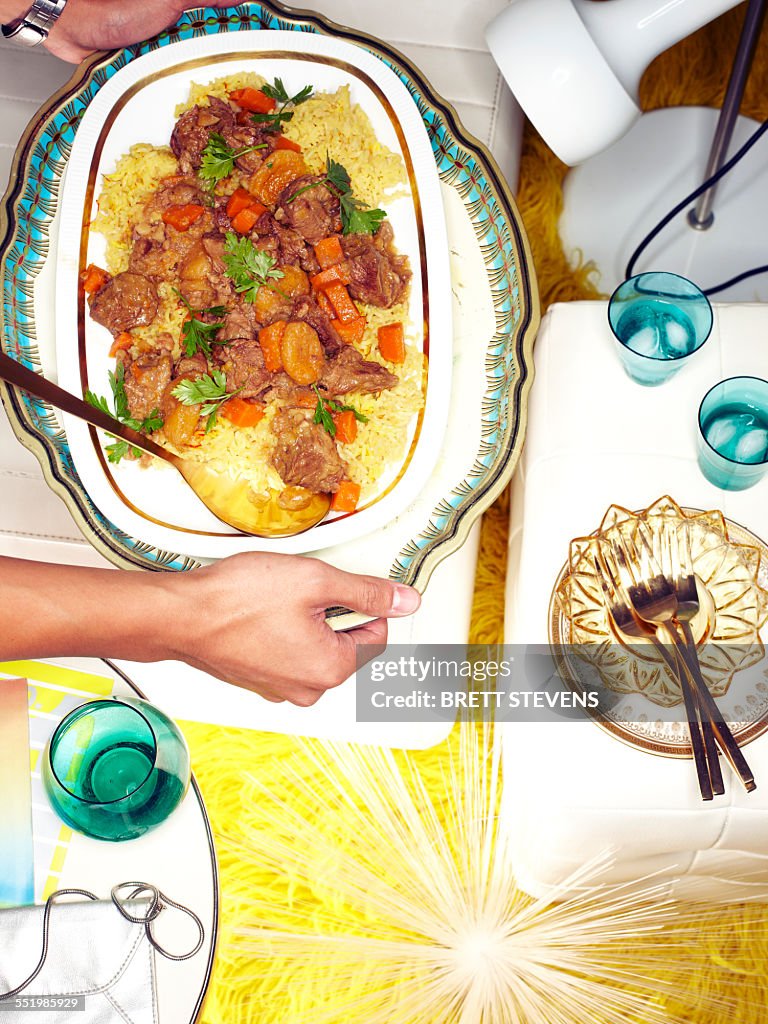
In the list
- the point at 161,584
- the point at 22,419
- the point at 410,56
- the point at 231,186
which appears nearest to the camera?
the point at 161,584

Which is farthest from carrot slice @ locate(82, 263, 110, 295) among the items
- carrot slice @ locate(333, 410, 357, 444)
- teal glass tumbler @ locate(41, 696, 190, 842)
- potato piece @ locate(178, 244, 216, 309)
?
teal glass tumbler @ locate(41, 696, 190, 842)

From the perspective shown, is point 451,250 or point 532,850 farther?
point 532,850

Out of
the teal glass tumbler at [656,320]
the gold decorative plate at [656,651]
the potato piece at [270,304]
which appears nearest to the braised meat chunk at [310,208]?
the potato piece at [270,304]

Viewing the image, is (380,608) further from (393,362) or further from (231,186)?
(231,186)

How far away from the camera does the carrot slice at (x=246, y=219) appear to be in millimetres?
1426

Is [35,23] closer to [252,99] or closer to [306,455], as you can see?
[252,99]

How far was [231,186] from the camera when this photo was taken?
1.44 meters

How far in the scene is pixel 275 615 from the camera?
3.96 ft

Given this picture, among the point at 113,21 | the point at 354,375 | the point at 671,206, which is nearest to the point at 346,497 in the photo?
the point at 354,375

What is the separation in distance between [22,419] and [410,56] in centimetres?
99

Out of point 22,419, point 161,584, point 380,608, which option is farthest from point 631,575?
point 22,419

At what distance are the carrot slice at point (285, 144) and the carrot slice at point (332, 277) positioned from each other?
22 centimetres

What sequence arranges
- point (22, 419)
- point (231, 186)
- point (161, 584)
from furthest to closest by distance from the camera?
point (231, 186) → point (22, 419) → point (161, 584)

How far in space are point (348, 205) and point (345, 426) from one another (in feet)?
1.19
